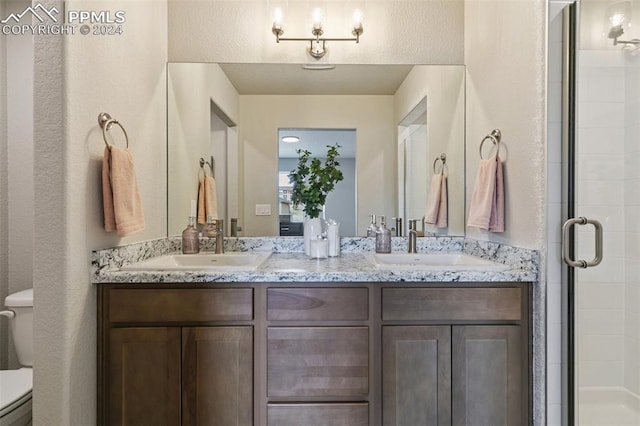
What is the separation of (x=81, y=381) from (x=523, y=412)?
5.33 feet

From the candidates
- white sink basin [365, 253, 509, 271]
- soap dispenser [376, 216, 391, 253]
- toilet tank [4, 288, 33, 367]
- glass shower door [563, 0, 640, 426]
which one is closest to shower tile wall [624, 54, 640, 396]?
glass shower door [563, 0, 640, 426]

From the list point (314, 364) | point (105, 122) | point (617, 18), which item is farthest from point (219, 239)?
point (617, 18)

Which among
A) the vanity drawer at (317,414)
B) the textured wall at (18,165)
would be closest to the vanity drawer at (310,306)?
the vanity drawer at (317,414)

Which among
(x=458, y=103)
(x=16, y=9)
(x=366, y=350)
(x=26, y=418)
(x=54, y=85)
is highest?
(x=16, y=9)

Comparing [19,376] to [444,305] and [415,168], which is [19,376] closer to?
[444,305]

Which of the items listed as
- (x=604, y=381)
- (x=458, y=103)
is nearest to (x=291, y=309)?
(x=604, y=381)

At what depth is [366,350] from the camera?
1.42 metres

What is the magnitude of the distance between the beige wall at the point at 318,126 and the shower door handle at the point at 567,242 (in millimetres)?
905

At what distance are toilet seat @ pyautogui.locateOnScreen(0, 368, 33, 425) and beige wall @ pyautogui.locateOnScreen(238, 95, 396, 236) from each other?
1.14 meters

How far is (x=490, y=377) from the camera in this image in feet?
4.66

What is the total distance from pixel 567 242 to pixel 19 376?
2.26 meters

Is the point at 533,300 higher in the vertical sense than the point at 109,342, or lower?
higher

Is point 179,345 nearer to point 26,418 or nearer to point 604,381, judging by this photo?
point 26,418

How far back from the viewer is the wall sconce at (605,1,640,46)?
4.59 feet
